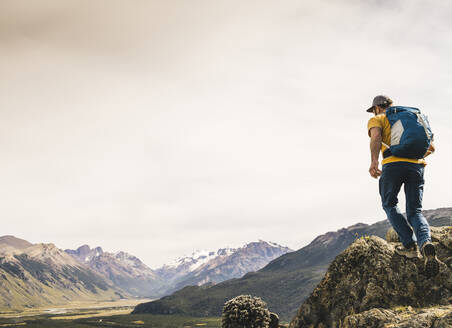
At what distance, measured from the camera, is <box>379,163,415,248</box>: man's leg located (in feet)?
27.9

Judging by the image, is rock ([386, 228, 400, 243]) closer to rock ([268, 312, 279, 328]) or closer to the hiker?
the hiker

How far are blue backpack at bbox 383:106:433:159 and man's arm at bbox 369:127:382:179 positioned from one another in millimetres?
272

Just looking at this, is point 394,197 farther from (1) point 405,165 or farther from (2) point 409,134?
(2) point 409,134

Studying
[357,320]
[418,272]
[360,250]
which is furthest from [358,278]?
[357,320]

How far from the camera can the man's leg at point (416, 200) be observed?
330 inches

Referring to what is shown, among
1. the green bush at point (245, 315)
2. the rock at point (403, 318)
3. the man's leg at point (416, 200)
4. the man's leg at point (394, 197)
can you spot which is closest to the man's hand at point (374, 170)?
the man's leg at point (394, 197)

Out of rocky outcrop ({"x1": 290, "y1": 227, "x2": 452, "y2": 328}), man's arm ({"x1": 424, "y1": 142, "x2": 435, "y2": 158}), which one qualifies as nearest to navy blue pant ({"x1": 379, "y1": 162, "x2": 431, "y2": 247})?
man's arm ({"x1": 424, "y1": 142, "x2": 435, "y2": 158})

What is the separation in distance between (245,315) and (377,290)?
189 inches

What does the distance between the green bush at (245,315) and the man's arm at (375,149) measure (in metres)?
6.42

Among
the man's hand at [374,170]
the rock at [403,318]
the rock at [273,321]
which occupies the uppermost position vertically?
the man's hand at [374,170]

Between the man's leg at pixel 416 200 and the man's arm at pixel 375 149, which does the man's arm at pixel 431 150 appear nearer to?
the man's leg at pixel 416 200

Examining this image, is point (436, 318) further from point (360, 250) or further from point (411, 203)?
point (360, 250)

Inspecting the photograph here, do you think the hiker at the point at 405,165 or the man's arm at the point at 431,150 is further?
the man's arm at the point at 431,150

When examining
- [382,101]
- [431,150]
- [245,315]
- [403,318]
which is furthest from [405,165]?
[245,315]
